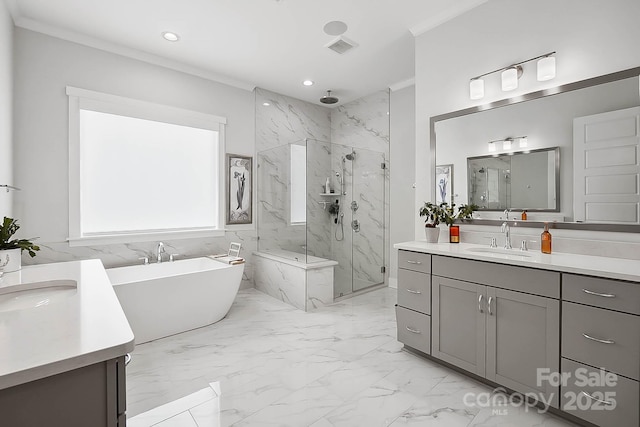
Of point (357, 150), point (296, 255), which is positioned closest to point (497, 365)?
point (296, 255)

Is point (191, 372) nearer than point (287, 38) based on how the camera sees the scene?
Yes

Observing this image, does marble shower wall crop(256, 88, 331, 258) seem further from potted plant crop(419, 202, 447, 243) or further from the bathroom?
potted plant crop(419, 202, 447, 243)

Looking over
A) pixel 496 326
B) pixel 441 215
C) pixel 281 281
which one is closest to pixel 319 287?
pixel 281 281

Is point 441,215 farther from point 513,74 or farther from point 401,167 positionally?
point 401,167

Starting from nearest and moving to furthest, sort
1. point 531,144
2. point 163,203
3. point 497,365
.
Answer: point 497,365 → point 531,144 → point 163,203

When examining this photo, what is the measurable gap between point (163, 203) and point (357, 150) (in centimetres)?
267

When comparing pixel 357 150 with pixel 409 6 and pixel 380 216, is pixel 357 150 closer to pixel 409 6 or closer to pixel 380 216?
pixel 380 216

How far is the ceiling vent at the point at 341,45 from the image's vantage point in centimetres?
312

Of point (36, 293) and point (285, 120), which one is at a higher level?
point (285, 120)

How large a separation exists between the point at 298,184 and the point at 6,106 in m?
2.82

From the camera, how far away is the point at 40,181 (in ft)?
9.59

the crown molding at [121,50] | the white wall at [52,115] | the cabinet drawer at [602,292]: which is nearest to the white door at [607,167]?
the cabinet drawer at [602,292]

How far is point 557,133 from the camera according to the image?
2125mm

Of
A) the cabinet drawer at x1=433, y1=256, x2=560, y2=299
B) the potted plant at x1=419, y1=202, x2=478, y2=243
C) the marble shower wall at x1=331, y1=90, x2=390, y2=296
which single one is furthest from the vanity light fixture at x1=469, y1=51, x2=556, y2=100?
the marble shower wall at x1=331, y1=90, x2=390, y2=296
